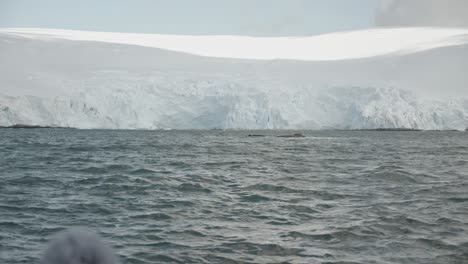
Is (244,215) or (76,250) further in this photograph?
(244,215)

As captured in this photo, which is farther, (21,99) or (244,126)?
(244,126)

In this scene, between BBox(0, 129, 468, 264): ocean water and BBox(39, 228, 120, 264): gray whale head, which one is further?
BBox(0, 129, 468, 264): ocean water

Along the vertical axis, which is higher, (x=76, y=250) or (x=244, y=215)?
(x=76, y=250)

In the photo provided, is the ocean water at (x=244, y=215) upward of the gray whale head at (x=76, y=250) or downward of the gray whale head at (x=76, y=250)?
downward

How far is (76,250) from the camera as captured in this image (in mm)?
1430

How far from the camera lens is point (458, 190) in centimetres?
1750

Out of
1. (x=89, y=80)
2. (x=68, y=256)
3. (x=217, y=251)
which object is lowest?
(x=217, y=251)

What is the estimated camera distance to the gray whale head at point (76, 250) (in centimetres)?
142

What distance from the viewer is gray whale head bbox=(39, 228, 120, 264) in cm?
142

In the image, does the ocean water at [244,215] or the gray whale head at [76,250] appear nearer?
the gray whale head at [76,250]

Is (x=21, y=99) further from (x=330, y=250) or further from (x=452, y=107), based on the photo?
(x=330, y=250)

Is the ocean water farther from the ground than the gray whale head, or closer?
closer

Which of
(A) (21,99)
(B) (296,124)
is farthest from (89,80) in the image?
(B) (296,124)

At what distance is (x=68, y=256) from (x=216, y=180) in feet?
63.9
